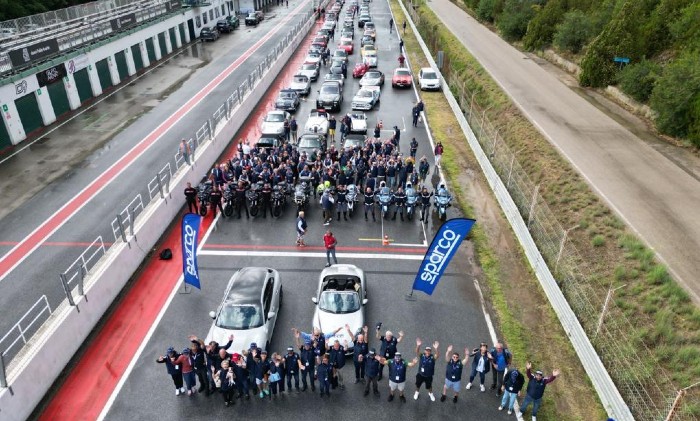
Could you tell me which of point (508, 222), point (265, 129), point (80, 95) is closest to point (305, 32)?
point (80, 95)

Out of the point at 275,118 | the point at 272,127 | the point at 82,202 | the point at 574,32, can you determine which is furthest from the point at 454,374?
the point at 574,32

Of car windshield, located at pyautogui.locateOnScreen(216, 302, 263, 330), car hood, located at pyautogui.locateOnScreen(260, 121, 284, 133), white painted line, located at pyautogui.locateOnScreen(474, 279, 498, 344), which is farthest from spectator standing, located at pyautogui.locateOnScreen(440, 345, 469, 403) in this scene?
car hood, located at pyautogui.locateOnScreen(260, 121, 284, 133)

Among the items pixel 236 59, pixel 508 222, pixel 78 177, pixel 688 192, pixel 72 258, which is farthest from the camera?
pixel 236 59

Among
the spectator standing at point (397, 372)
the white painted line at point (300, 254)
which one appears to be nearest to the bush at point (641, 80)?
the white painted line at point (300, 254)

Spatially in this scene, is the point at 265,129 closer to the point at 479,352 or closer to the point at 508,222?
the point at 508,222

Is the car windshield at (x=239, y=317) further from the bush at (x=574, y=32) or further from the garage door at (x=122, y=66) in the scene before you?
the garage door at (x=122, y=66)

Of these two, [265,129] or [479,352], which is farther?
[265,129]

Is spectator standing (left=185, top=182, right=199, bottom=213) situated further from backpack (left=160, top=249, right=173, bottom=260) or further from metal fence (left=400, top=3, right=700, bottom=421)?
metal fence (left=400, top=3, right=700, bottom=421)
